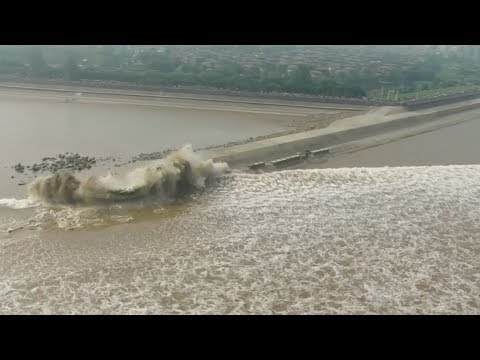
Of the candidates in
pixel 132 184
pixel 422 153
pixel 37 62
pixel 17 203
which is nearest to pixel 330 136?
pixel 422 153

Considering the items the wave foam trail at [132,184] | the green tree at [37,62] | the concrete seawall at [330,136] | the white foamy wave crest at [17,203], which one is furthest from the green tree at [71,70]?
the white foamy wave crest at [17,203]

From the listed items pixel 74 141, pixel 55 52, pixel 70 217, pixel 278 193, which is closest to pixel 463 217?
pixel 278 193

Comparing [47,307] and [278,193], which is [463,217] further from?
[47,307]

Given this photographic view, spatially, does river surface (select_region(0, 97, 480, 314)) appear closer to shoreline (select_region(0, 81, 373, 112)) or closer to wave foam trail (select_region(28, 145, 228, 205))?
wave foam trail (select_region(28, 145, 228, 205))

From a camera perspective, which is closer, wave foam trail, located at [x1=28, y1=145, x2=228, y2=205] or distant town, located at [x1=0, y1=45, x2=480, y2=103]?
wave foam trail, located at [x1=28, y1=145, x2=228, y2=205]

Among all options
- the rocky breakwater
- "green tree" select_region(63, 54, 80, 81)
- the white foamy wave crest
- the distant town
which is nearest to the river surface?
the white foamy wave crest

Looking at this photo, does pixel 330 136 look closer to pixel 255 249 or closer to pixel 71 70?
pixel 255 249
